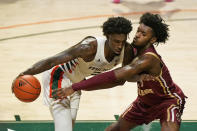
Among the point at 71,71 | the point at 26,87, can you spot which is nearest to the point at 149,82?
the point at 71,71

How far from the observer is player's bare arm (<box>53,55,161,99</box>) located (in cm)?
432

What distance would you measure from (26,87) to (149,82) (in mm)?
1350

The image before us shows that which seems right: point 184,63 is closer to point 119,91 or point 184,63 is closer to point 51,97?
point 119,91

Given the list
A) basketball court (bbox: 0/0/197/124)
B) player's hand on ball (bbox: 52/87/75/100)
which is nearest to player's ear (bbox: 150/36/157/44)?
player's hand on ball (bbox: 52/87/75/100)

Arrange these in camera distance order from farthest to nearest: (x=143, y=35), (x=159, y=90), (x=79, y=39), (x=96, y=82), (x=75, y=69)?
(x=79, y=39) < (x=75, y=69) < (x=159, y=90) < (x=143, y=35) < (x=96, y=82)

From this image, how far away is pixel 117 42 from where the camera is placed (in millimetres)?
4465

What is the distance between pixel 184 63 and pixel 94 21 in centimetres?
299

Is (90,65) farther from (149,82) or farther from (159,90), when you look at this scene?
(159,90)

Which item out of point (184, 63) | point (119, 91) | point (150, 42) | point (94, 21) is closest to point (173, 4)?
point (94, 21)

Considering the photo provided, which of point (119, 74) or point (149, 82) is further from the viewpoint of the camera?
point (149, 82)

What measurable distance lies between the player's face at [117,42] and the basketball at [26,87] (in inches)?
38.1

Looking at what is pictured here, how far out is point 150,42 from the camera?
184 inches

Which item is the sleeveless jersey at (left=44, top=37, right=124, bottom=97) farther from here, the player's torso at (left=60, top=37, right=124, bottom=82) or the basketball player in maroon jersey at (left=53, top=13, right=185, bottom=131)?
the basketball player in maroon jersey at (left=53, top=13, right=185, bottom=131)

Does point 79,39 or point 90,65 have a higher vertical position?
point 90,65
